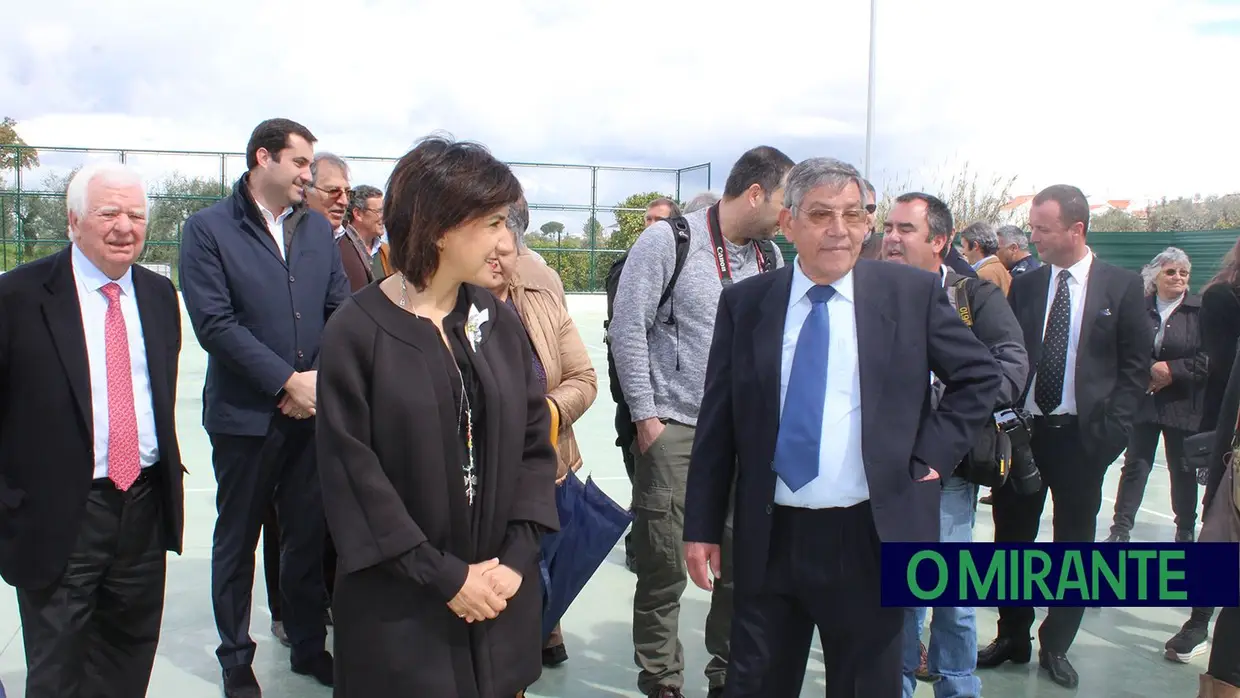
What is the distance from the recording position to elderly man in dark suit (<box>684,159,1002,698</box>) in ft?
8.74

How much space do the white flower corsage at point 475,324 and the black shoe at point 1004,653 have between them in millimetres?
Result: 3123

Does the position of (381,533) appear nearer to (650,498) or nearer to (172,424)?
(172,424)

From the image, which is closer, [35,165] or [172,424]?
[172,424]

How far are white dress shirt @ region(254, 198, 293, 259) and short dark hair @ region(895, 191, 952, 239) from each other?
2.55m

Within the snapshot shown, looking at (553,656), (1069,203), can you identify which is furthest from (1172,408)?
(553,656)

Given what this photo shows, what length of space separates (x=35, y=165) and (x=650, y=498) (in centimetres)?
2413

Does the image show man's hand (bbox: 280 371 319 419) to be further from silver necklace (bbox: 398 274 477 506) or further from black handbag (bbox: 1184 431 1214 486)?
black handbag (bbox: 1184 431 1214 486)

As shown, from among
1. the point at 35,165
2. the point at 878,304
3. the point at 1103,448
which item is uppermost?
the point at 35,165

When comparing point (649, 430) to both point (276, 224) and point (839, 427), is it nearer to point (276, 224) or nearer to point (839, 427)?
point (839, 427)

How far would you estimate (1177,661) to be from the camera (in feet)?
14.8

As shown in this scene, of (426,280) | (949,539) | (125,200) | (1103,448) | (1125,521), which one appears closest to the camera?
(426,280)

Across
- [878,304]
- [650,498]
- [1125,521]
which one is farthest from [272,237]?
[1125,521]

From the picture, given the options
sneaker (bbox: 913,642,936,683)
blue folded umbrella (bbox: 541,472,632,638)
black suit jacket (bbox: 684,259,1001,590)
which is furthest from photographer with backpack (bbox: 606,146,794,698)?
black suit jacket (bbox: 684,259,1001,590)

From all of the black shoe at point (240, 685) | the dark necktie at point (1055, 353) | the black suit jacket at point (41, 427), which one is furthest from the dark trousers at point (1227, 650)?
the black suit jacket at point (41, 427)
